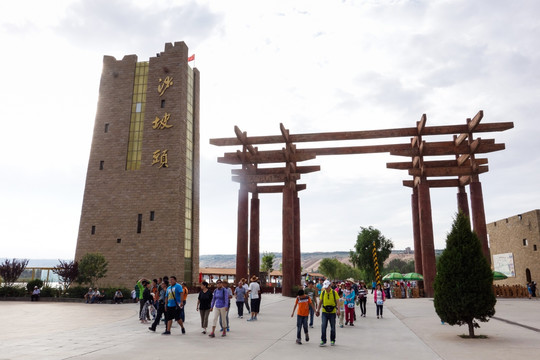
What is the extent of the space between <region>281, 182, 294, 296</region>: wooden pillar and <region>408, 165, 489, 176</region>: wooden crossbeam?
9.29 metres

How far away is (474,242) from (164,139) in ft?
114

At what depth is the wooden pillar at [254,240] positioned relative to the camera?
32.8m

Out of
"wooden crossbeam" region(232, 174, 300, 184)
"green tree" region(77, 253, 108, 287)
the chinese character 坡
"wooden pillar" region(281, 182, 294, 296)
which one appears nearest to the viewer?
"wooden pillar" region(281, 182, 294, 296)

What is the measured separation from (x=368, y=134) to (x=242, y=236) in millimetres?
12483

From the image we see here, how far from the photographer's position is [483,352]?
29.3 feet

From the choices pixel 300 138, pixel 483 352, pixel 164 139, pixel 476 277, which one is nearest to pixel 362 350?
pixel 483 352

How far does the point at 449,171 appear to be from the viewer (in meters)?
29.6

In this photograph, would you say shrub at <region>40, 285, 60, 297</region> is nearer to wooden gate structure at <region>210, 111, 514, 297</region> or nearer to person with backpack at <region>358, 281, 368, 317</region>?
wooden gate structure at <region>210, 111, 514, 297</region>

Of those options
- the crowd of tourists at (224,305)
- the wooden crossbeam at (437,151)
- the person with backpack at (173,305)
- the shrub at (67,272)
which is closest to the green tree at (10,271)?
the shrub at (67,272)

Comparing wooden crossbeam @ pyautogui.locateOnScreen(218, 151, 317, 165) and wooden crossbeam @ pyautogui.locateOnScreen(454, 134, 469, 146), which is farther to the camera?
wooden crossbeam @ pyautogui.locateOnScreen(218, 151, 317, 165)

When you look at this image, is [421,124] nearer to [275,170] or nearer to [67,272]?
[275,170]

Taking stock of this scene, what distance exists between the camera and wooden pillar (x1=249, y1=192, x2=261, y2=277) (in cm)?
3281

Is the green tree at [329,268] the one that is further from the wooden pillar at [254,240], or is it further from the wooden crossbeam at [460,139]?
the wooden crossbeam at [460,139]

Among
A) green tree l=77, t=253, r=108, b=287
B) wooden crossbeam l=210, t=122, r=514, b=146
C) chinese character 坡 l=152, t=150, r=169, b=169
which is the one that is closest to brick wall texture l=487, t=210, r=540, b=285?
wooden crossbeam l=210, t=122, r=514, b=146
